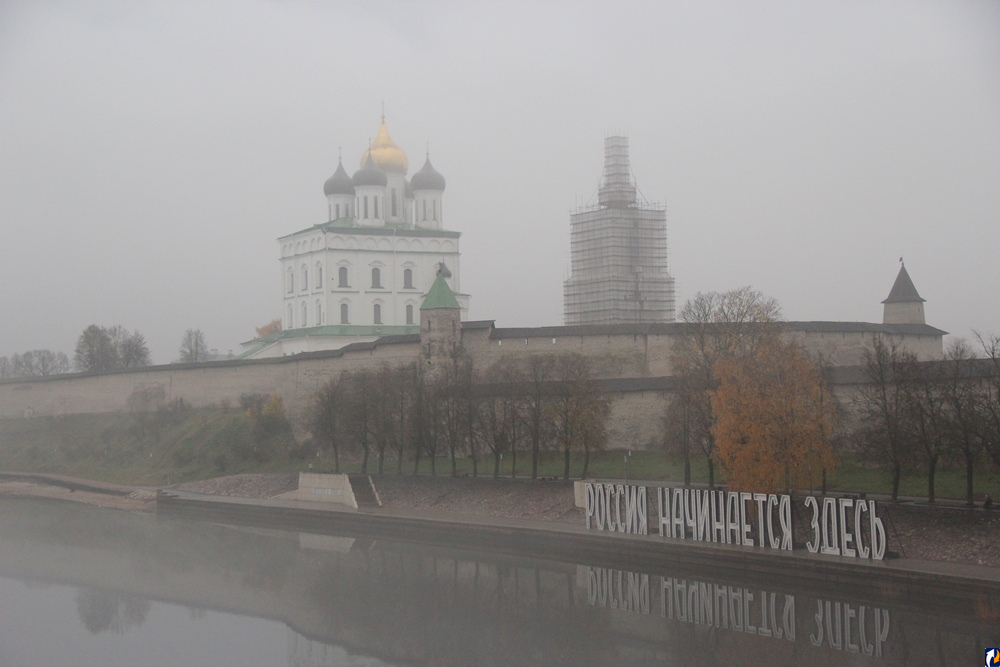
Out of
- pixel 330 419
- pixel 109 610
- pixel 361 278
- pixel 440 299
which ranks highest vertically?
pixel 361 278

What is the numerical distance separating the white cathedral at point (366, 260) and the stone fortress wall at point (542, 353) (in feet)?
20.8

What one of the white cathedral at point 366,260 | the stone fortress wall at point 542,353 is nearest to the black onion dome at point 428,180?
the white cathedral at point 366,260

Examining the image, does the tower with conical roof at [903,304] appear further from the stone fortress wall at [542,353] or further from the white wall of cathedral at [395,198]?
the white wall of cathedral at [395,198]

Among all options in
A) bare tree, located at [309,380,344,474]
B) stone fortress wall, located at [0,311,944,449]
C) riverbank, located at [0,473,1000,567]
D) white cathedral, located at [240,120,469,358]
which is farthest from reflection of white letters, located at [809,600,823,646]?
white cathedral, located at [240,120,469,358]

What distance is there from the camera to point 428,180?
4931 cm

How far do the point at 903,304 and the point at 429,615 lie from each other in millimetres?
22550

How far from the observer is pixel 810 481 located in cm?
2066

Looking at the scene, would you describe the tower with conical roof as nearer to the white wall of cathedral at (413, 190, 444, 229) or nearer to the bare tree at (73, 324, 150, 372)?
the white wall of cathedral at (413, 190, 444, 229)

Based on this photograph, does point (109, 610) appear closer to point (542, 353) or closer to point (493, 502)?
point (493, 502)

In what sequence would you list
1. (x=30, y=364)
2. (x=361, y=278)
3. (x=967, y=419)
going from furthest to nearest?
(x=30, y=364) → (x=361, y=278) → (x=967, y=419)

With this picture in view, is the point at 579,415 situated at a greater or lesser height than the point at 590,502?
greater

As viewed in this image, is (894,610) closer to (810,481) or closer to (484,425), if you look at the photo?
(810,481)

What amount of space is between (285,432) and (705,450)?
16213 millimetres

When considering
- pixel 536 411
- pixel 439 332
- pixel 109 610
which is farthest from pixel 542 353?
pixel 109 610
